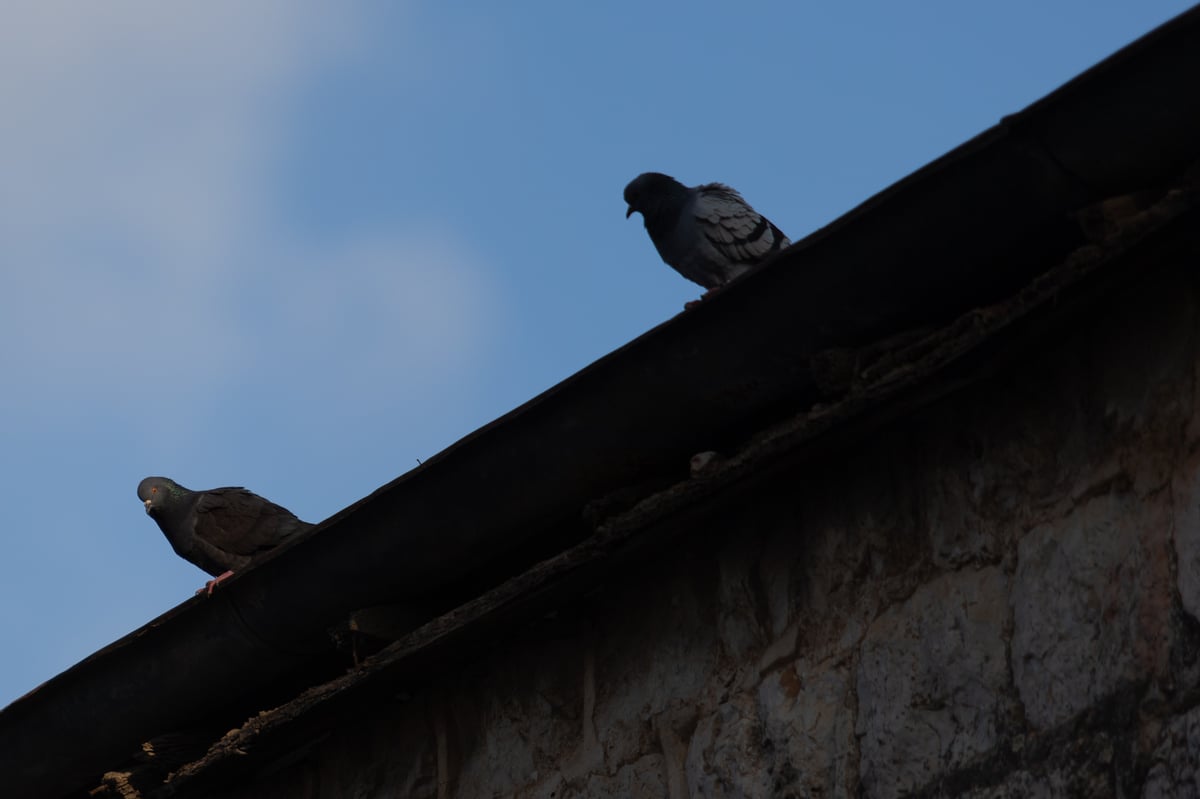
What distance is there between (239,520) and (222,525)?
0.24 feet

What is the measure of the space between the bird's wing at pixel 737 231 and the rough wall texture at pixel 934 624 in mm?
2498

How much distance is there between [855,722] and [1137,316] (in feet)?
3.00

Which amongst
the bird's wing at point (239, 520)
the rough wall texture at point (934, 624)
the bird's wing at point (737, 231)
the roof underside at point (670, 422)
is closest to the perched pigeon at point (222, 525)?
the bird's wing at point (239, 520)

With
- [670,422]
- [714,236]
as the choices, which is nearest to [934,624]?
[670,422]

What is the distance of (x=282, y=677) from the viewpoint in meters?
4.75

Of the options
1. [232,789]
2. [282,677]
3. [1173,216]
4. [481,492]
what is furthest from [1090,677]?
[232,789]

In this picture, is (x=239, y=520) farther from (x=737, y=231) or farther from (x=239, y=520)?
(x=737, y=231)

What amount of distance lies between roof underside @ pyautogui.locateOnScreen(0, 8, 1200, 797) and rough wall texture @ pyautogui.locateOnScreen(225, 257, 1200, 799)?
0.44 feet

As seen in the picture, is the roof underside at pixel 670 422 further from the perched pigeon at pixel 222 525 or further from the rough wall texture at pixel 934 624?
the perched pigeon at pixel 222 525

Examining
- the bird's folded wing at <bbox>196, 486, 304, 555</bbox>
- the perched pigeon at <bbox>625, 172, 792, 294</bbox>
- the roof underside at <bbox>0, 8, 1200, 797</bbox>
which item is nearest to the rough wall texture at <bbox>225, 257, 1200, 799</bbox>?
the roof underside at <bbox>0, 8, 1200, 797</bbox>

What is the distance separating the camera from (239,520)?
25.3 feet

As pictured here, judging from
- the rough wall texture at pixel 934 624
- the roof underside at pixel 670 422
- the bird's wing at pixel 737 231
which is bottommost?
the rough wall texture at pixel 934 624

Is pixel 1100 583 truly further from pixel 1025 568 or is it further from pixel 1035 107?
pixel 1035 107

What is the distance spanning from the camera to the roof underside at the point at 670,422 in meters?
3.22
